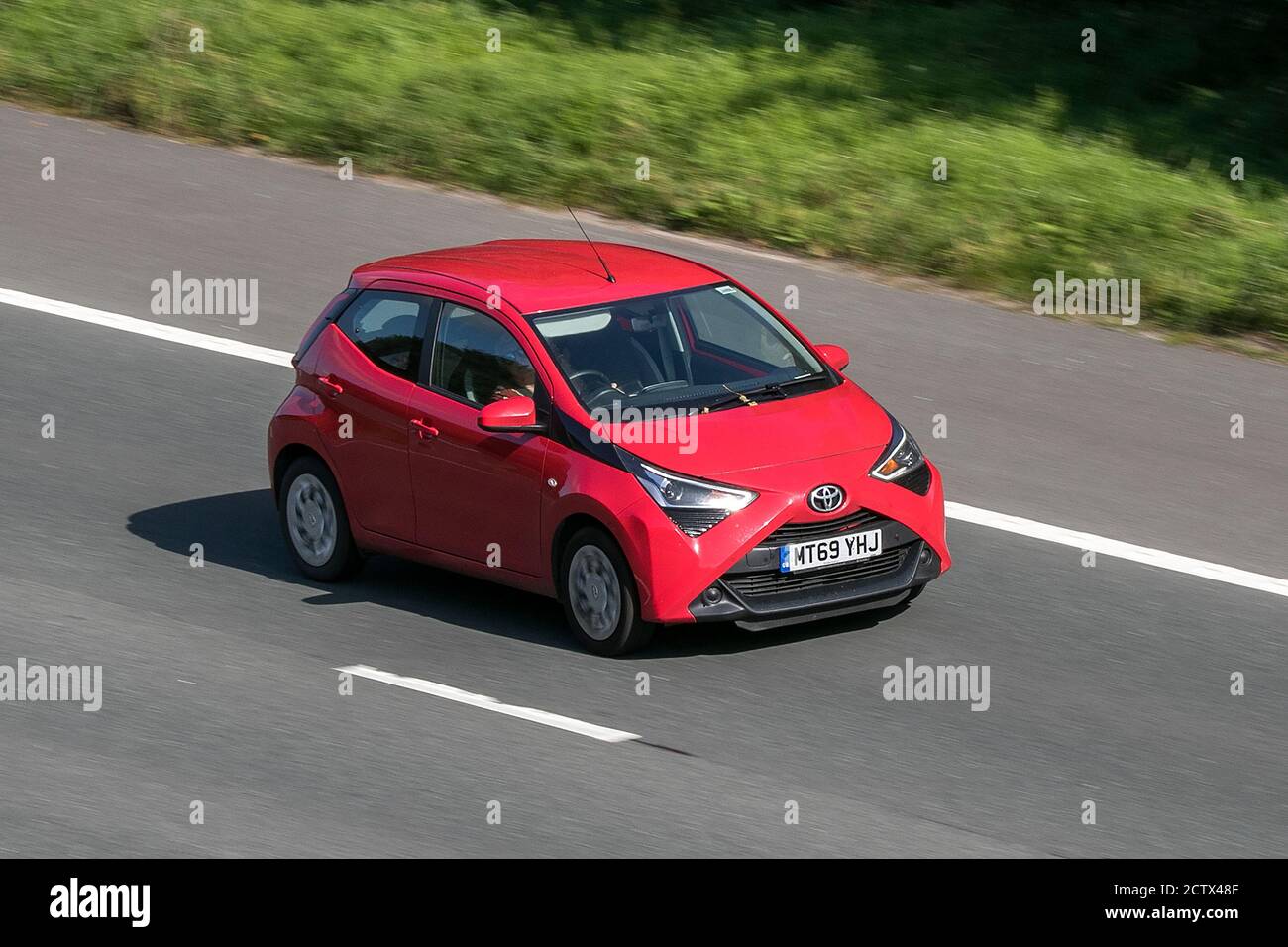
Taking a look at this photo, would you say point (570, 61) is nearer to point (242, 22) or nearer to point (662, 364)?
point (242, 22)

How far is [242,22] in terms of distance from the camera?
66.7 ft

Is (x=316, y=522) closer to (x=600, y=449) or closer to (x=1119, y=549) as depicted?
(x=600, y=449)

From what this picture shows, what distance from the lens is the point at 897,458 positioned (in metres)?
9.66

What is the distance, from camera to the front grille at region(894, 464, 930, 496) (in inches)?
378

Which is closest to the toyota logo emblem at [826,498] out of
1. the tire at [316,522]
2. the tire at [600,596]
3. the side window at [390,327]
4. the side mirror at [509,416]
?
the tire at [600,596]

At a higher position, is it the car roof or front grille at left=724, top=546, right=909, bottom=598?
the car roof

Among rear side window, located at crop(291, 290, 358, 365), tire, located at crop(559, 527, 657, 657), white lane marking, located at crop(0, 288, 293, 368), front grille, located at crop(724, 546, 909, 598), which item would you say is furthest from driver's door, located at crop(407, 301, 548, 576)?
white lane marking, located at crop(0, 288, 293, 368)

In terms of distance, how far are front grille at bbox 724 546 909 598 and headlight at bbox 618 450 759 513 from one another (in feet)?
1.07

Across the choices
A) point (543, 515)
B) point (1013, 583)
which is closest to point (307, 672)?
point (543, 515)

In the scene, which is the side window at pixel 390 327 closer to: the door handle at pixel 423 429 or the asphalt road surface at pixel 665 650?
the door handle at pixel 423 429

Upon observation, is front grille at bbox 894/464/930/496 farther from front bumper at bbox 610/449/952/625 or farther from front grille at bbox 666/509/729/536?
front grille at bbox 666/509/729/536

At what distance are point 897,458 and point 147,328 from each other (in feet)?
22.4

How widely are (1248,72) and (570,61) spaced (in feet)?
21.3

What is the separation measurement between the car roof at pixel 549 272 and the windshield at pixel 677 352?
0.09 m
